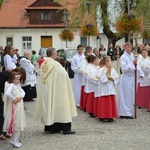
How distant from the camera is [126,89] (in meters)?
12.8

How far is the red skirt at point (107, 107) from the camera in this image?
39.4 ft

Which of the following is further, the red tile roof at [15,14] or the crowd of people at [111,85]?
the red tile roof at [15,14]

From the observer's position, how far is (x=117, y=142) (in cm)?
Result: 948

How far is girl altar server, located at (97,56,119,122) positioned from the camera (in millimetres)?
12039

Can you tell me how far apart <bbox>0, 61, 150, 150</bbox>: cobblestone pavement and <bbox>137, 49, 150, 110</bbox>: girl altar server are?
6.45 ft

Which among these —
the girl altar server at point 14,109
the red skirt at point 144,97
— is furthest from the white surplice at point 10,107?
the red skirt at point 144,97

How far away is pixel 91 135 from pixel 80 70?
394 centimetres

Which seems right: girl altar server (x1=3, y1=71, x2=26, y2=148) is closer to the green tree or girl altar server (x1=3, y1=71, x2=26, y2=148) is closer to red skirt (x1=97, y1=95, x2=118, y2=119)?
Result: red skirt (x1=97, y1=95, x2=118, y2=119)

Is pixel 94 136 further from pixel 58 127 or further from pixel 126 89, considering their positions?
pixel 126 89

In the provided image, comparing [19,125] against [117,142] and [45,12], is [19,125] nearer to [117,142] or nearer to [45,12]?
[117,142]

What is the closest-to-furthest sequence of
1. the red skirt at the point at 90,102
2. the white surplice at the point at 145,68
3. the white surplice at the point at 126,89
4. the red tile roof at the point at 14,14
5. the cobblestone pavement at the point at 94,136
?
the cobblestone pavement at the point at 94,136
the white surplice at the point at 126,89
the red skirt at the point at 90,102
the white surplice at the point at 145,68
the red tile roof at the point at 14,14

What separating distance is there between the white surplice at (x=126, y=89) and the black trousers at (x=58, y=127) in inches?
107

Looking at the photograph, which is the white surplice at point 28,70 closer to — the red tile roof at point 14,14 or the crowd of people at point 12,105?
the crowd of people at point 12,105

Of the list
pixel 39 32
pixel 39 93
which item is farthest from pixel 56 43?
pixel 39 93
